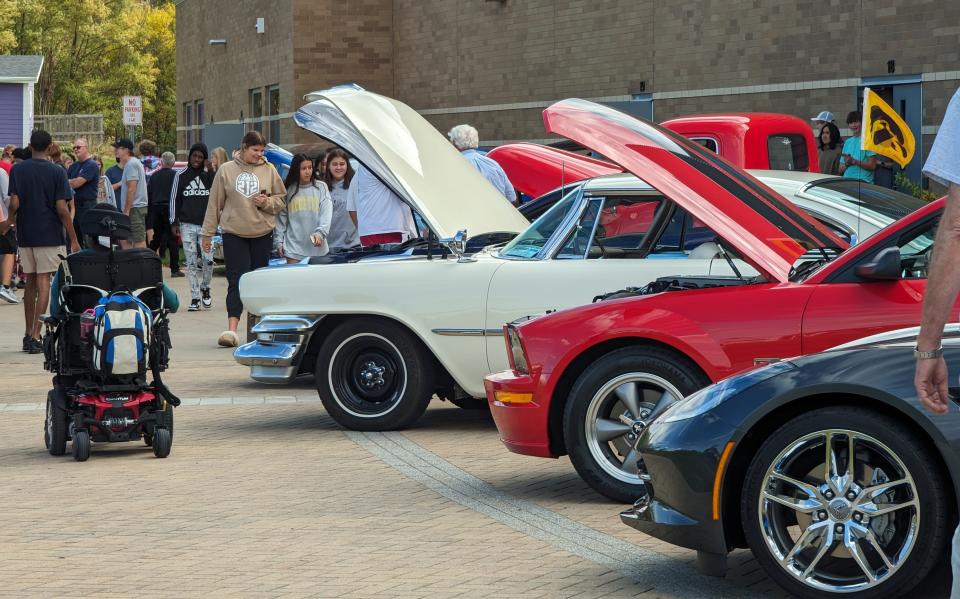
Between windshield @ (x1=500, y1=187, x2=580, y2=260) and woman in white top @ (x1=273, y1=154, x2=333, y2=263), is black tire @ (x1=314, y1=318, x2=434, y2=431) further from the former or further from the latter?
woman in white top @ (x1=273, y1=154, x2=333, y2=263)

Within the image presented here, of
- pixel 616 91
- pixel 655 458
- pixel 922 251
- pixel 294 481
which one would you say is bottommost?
pixel 294 481

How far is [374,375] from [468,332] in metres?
0.81

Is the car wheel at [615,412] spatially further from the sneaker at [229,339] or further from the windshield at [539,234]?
the sneaker at [229,339]

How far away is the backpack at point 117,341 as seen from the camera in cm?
852

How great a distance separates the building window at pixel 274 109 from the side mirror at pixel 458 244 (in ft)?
95.7

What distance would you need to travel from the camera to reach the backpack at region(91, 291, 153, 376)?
8516 millimetres

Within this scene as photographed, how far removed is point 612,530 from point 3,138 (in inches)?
1861

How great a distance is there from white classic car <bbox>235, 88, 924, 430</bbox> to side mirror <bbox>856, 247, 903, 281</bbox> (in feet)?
6.32

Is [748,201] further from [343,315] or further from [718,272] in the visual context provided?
[343,315]

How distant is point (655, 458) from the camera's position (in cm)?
537

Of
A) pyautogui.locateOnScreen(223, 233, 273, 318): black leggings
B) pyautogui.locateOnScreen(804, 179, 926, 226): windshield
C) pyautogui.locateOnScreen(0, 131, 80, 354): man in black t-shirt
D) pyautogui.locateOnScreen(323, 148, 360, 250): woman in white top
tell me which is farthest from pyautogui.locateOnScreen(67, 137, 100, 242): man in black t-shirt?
pyautogui.locateOnScreen(804, 179, 926, 226): windshield

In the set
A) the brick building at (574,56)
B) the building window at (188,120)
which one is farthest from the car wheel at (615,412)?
the building window at (188,120)

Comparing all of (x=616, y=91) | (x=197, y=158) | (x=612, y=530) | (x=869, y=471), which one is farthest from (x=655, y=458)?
(x=616, y=91)

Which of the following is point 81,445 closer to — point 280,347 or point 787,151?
point 280,347
